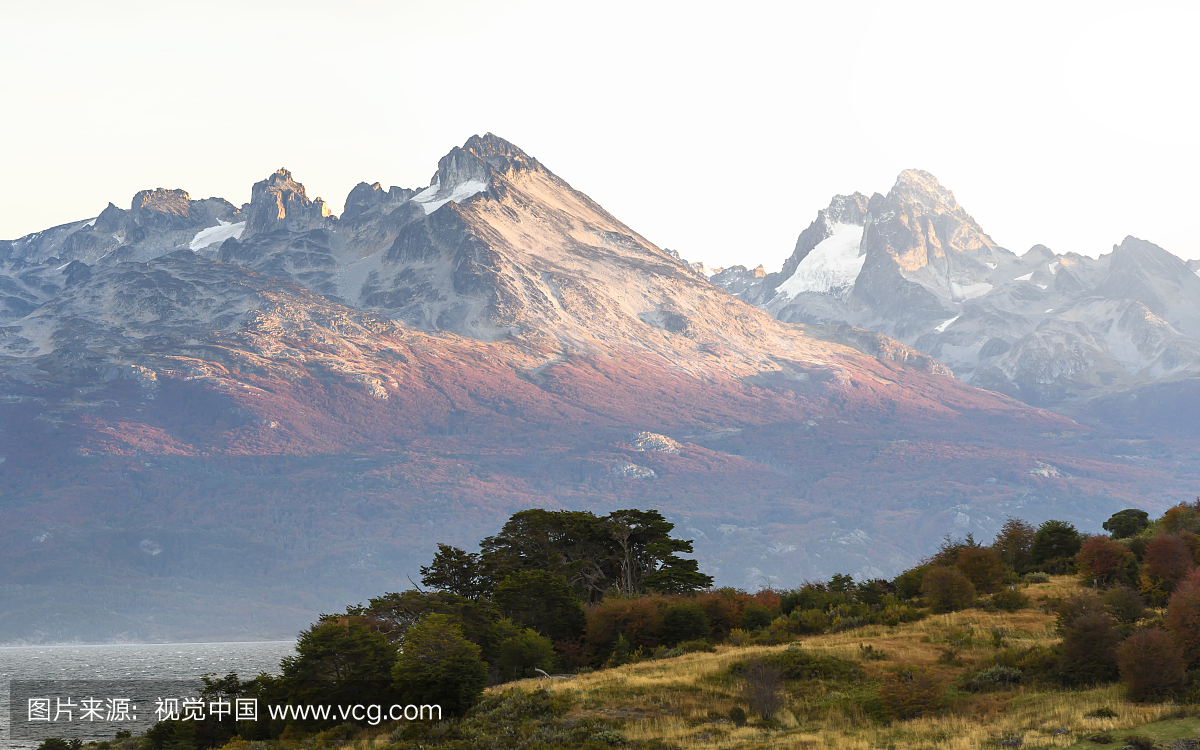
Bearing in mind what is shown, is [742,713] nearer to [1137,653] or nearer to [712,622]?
[1137,653]

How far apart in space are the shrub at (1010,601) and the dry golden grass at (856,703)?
1.55 m

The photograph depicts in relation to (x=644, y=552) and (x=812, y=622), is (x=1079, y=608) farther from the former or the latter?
(x=644, y=552)

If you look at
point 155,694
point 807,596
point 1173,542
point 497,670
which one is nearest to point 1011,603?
point 1173,542

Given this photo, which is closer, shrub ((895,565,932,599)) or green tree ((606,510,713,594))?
shrub ((895,565,932,599))

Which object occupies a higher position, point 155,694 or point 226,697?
point 226,697

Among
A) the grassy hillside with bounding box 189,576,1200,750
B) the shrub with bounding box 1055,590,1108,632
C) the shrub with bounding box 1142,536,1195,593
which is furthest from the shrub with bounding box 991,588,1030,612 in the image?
the shrub with bounding box 1055,590,1108,632

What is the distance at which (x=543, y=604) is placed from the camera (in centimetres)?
6838

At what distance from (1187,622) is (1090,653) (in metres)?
3.94

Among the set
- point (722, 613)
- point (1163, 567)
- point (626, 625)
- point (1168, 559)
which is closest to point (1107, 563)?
point (1168, 559)

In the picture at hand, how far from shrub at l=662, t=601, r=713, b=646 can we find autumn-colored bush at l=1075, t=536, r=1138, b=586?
2522cm

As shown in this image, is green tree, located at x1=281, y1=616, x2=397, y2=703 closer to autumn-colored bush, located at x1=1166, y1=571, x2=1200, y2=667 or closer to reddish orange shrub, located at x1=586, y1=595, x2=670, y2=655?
reddish orange shrub, located at x1=586, y1=595, x2=670, y2=655

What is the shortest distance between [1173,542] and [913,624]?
55.0 feet

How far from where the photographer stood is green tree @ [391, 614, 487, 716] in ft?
145

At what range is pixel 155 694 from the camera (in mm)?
126000
